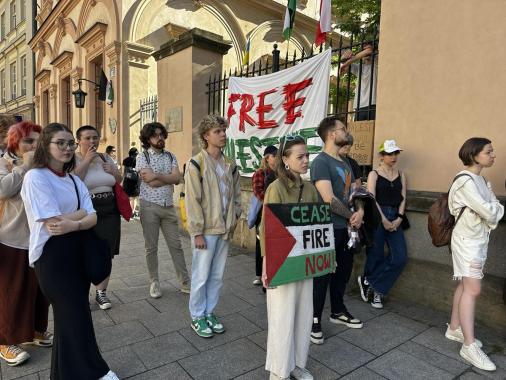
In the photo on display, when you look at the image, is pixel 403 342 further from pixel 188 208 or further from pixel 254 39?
pixel 254 39

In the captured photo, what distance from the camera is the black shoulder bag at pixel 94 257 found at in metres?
2.35

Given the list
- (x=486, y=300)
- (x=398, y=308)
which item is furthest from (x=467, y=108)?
(x=398, y=308)

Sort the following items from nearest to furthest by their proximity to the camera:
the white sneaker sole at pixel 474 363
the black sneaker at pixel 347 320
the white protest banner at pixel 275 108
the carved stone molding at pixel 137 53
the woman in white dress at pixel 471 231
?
the white sneaker sole at pixel 474 363
the woman in white dress at pixel 471 231
the black sneaker at pixel 347 320
the white protest banner at pixel 275 108
the carved stone molding at pixel 137 53

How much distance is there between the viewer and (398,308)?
12.8 ft

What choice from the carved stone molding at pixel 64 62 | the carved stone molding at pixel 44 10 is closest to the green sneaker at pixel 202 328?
the carved stone molding at pixel 64 62

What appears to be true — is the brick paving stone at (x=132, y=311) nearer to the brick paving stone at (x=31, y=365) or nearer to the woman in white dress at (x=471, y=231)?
the brick paving stone at (x=31, y=365)

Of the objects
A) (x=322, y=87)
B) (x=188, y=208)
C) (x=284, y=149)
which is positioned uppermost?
(x=322, y=87)

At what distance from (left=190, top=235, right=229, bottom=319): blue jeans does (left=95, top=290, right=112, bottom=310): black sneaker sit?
42.3 inches

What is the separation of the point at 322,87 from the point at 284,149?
9.27 feet

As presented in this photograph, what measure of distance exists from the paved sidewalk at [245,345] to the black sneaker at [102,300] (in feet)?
0.21

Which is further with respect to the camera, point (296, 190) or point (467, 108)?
point (467, 108)

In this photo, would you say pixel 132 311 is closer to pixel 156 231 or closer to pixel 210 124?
pixel 156 231

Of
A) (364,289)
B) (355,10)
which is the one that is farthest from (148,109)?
(364,289)

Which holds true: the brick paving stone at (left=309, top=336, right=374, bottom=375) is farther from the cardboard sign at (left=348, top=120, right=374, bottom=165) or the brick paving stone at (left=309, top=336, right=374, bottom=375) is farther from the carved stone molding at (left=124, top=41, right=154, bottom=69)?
the carved stone molding at (left=124, top=41, right=154, bottom=69)
